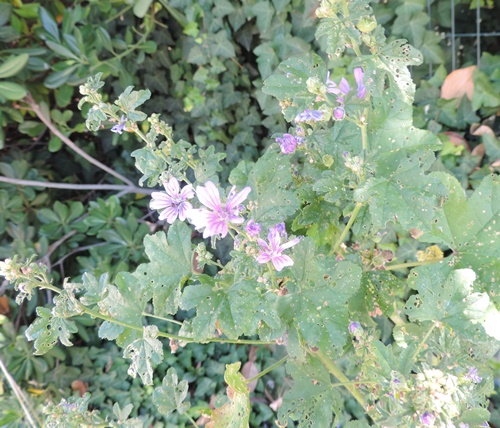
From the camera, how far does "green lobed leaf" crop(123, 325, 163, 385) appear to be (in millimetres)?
702

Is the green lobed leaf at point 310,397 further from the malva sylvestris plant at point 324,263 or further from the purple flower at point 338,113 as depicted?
the purple flower at point 338,113

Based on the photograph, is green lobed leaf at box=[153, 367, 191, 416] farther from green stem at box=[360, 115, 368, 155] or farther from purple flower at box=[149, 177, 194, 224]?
green stem at box=[360, 115, 368, 155]

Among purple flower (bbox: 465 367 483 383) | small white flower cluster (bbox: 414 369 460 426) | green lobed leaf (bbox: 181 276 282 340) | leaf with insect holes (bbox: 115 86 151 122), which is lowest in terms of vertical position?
purple flower (bbox: 465 367 483 383)

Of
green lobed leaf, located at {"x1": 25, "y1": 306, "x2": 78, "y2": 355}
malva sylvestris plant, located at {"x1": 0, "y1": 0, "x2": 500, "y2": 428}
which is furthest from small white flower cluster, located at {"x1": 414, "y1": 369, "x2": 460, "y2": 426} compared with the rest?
green lobed leaf, located at {"x1": 25, "y1": 306, "x2": 78, "y2": 355}

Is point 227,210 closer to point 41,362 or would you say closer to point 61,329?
point 61,329

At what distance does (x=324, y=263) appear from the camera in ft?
2.32

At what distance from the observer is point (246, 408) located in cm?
75

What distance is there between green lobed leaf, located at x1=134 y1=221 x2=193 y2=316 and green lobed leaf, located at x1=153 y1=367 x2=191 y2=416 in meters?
0.19

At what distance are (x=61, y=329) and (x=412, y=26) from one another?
1.26 meters

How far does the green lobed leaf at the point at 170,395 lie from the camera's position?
0.87 metres

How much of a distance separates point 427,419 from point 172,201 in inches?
16.8

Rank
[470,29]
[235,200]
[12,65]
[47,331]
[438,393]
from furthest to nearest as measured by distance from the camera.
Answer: [470,29]
[12,65]
[47,331]
[235,200]
[438,393]

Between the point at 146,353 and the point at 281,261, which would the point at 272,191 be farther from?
the point at 146,353

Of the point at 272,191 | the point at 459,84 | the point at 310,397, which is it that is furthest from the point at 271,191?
the point at 459,84
